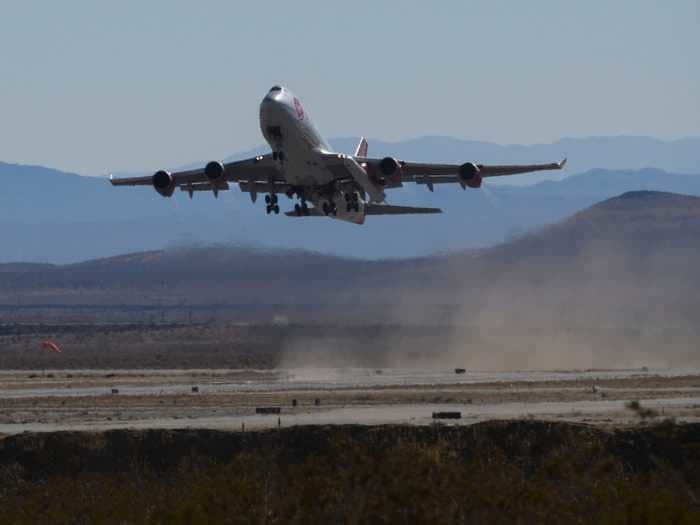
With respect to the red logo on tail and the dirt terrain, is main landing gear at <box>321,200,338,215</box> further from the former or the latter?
the dirt terrain

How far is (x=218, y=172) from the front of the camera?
62781 millimetres

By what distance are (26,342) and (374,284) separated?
35954 millimetres

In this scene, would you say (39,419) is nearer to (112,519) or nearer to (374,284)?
(112,519)

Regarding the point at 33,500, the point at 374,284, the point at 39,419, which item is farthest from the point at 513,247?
the point at 33,500

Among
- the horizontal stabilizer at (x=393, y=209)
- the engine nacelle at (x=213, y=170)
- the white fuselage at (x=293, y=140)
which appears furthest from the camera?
the horizontal stabilizer at (x=393, y=209)

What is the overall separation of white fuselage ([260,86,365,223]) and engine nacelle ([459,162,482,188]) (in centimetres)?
523

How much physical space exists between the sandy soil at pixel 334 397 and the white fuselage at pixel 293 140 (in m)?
9.23

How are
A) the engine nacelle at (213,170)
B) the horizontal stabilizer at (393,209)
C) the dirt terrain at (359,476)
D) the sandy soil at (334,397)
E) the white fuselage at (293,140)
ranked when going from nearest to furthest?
1. the dirt terrain at (359,476)
2. the sandy soil at (334,397)
3. the white fuselage at (293,140)
4. the engine nacelle at (213,170)
5. the horizontal stabilizer at (393,209)

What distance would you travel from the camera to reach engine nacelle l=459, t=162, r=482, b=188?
6256 cm

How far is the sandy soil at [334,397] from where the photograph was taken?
184ft

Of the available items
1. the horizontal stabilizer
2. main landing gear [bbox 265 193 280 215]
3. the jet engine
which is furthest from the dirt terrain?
the horizontal stabilizer

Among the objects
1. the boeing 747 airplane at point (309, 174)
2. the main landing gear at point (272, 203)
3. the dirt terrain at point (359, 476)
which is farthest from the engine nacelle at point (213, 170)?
the dirt terrain at point (359, 476)

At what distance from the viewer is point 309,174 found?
6194 cm

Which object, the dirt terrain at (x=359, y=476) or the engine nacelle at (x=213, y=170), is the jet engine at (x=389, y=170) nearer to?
the engine nacelle at (x=213, y=170)
